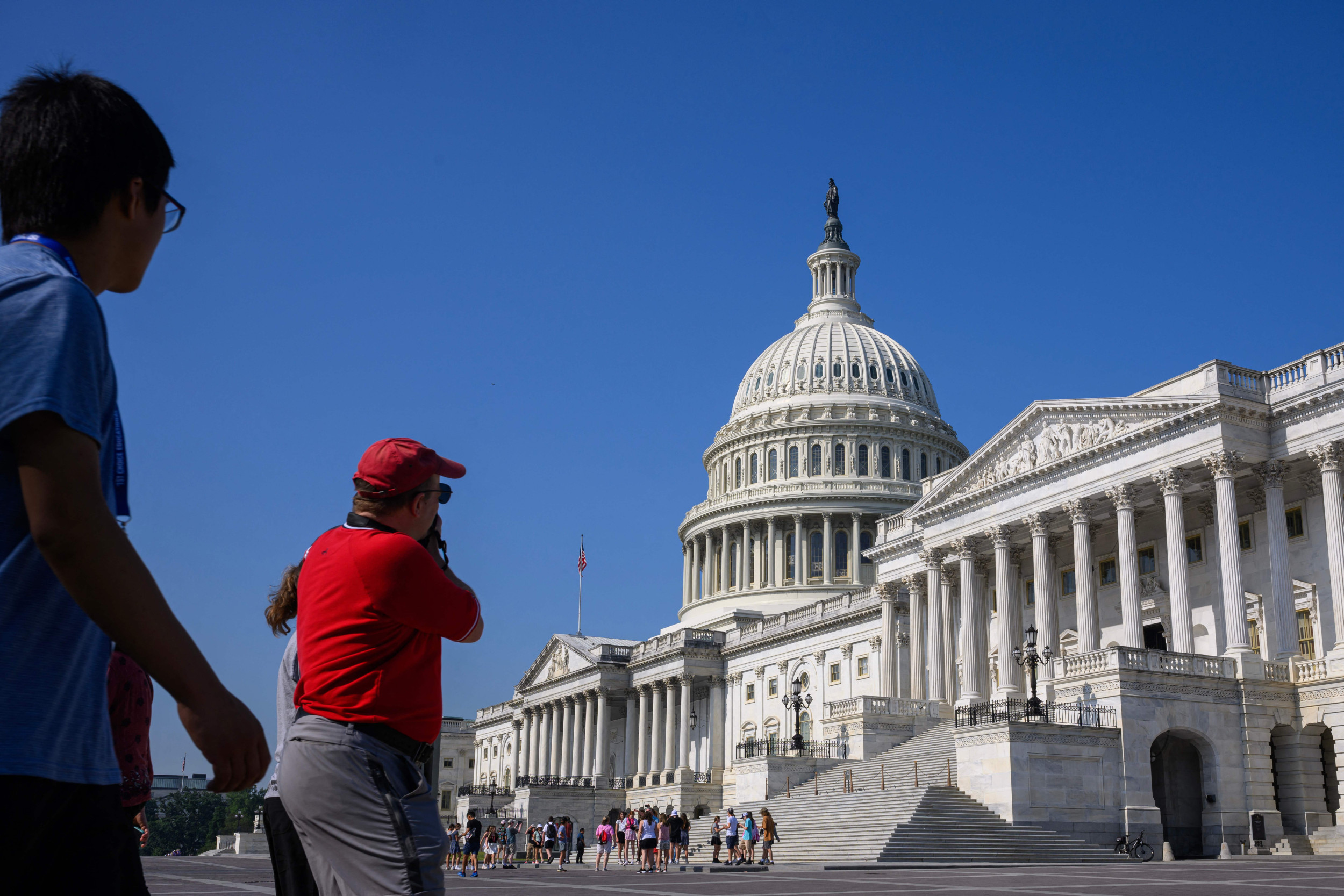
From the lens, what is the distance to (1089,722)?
4288cm

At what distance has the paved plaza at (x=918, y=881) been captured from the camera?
2116cm

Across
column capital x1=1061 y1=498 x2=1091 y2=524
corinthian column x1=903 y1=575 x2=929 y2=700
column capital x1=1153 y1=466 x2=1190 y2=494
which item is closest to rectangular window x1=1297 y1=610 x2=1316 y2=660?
column capital x1=1153 y1=466 x2=1190 y2=494

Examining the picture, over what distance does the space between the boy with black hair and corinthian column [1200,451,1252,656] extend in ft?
152

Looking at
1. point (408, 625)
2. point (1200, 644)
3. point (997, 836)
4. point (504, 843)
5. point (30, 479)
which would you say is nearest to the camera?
point (30, 479)

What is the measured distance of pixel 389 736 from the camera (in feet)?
17.2

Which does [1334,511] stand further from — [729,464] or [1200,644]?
[729,464]

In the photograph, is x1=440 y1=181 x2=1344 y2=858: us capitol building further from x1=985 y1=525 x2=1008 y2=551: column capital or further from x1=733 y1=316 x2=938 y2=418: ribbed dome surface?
x1=733 y1=316 x2=938 y2=418: ribbed dome surface

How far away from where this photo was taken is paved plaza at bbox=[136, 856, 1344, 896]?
69.4 feet

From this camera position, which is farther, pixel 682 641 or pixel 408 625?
pixel 682 641

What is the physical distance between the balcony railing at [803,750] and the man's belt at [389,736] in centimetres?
5285

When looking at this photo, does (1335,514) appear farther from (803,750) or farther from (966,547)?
(803,750)

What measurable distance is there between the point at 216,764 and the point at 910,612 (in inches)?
2492

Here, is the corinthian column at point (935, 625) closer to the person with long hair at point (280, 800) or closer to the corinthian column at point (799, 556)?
the corinthian column at point (799, 556)

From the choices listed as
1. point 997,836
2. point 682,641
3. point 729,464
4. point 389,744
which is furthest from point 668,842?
point 729,464
